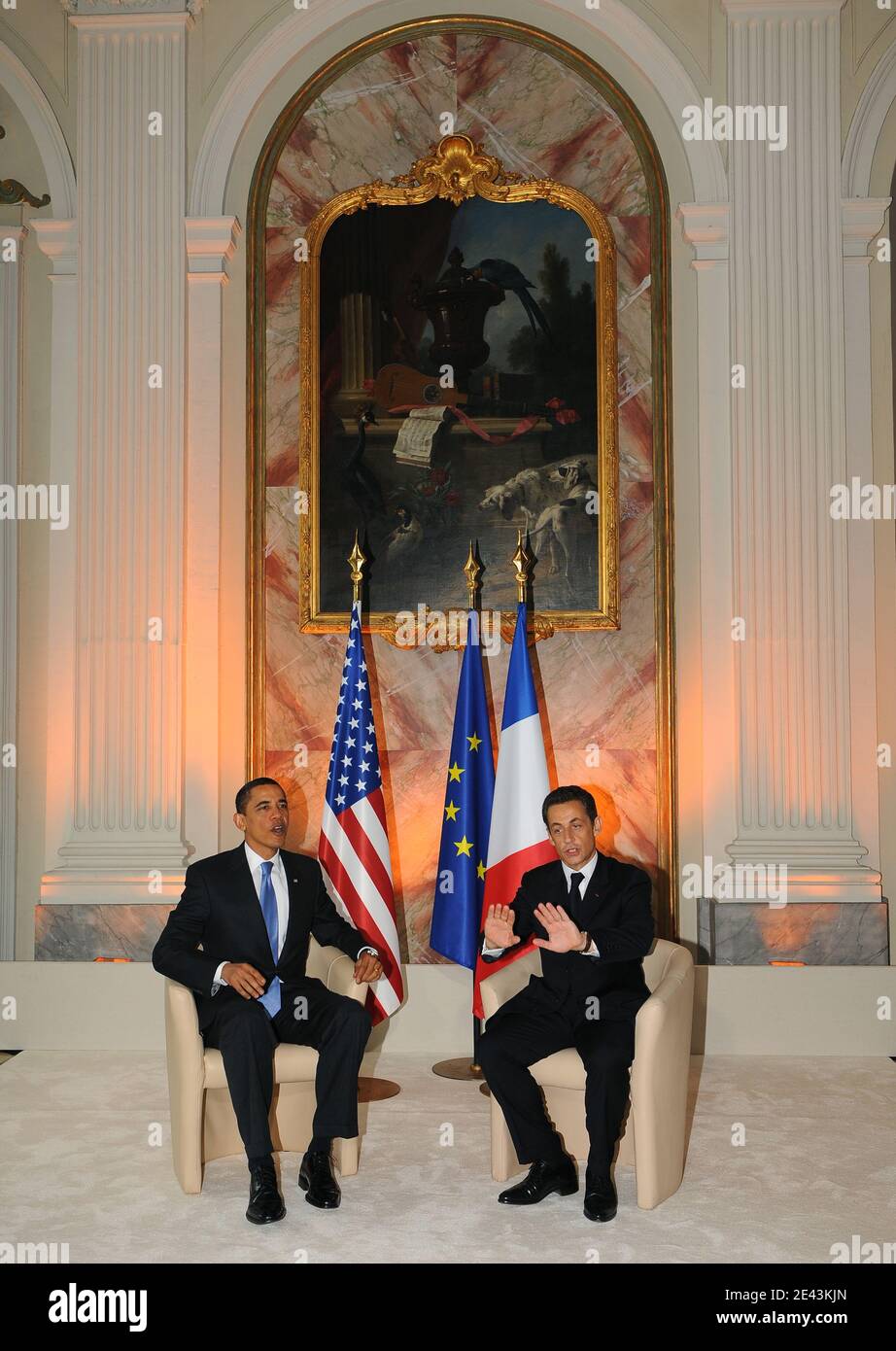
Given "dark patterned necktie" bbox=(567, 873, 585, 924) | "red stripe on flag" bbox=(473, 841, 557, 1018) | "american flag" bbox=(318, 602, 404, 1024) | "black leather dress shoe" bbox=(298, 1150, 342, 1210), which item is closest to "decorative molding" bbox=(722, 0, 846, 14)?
"american flag" bbox=(318, 602, 404, 1024)

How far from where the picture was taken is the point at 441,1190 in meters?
4.34

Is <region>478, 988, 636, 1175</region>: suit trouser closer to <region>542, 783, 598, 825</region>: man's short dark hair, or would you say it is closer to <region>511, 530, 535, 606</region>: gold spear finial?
<region>542, 783, 598, 825</region>: man's short dark hair

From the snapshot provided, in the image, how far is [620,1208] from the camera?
417 centimetres

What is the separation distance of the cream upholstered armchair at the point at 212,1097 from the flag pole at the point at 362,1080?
0.87 meters

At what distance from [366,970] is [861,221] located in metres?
4.98

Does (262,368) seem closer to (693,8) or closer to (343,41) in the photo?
(343,41)

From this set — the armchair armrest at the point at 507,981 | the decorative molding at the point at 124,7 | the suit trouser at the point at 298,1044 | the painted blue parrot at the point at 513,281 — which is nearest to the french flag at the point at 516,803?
the armchair armrest at the point at 507,981

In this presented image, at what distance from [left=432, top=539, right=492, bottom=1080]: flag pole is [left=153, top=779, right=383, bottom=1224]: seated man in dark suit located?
109cm

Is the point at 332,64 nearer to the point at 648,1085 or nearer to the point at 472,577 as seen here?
the point at 472,577

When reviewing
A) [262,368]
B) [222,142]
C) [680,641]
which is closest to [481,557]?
[680,641]

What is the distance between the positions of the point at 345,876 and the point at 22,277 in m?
3.98

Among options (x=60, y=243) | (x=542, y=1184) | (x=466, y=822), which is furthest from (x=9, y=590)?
(x=542, y=1184)

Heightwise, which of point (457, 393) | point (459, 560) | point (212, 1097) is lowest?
point (212, 1097)

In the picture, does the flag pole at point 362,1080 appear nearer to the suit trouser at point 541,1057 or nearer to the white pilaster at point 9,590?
the suit trouser at point 541,1057
